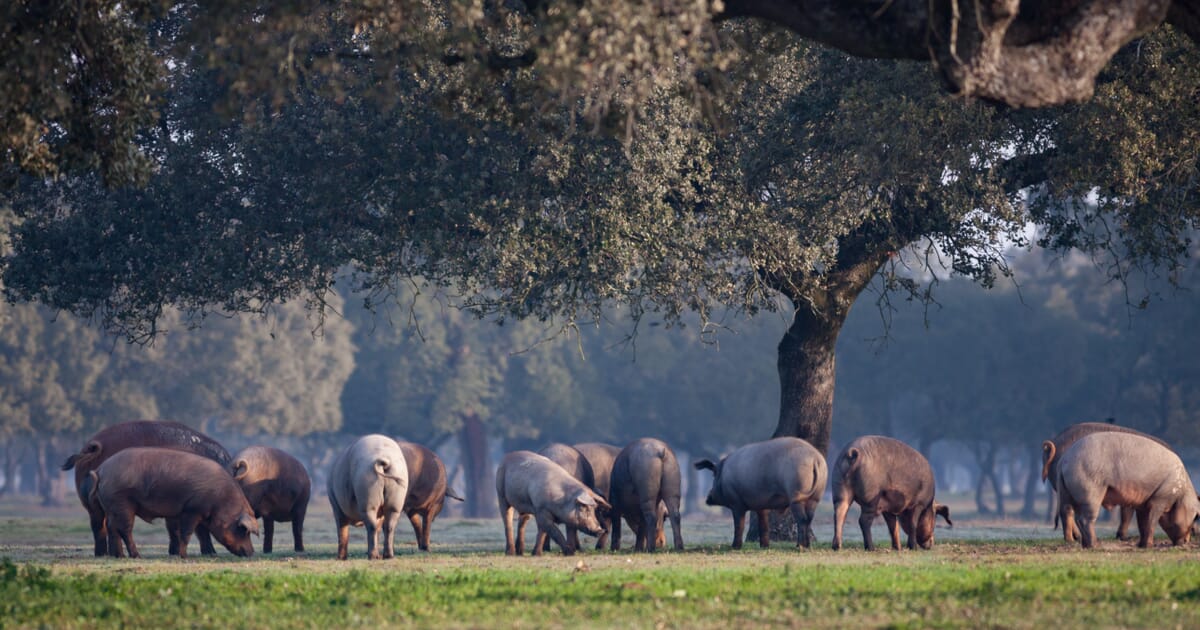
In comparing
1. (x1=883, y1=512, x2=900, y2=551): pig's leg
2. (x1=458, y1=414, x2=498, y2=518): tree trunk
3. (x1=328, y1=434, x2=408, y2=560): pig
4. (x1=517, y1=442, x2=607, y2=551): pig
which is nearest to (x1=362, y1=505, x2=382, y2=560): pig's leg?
(x1=328, y1=434, x2=408, y2=560): pig

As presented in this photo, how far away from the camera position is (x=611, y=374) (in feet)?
247

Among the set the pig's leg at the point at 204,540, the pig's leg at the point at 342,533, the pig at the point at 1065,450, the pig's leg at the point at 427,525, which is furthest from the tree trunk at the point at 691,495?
the pig's leg at the point at 342,533

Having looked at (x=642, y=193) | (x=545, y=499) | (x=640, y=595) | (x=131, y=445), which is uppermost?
(x=642, y=193)

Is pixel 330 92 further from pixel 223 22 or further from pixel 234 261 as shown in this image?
pixel 234 261

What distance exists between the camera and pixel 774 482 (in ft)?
77.5

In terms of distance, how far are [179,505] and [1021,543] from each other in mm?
15090

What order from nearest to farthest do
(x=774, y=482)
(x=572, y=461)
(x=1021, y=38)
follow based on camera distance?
(x=1021, y=38), (x=774, y=482), (x=572, y=461)

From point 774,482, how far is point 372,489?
7289 millimetres

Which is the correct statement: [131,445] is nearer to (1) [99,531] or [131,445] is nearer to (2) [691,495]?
(1) [99,531]

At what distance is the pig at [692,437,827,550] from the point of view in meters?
23.0

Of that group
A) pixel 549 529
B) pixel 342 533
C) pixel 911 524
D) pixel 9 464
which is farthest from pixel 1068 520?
pixel 9 464

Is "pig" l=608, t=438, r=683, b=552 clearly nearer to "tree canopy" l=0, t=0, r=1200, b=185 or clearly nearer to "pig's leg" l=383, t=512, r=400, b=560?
"pig's leg" l=383, t=512, r=400, b=560

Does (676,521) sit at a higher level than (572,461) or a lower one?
lower

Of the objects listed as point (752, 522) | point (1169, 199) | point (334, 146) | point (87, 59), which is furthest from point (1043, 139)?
point (87, 59)
